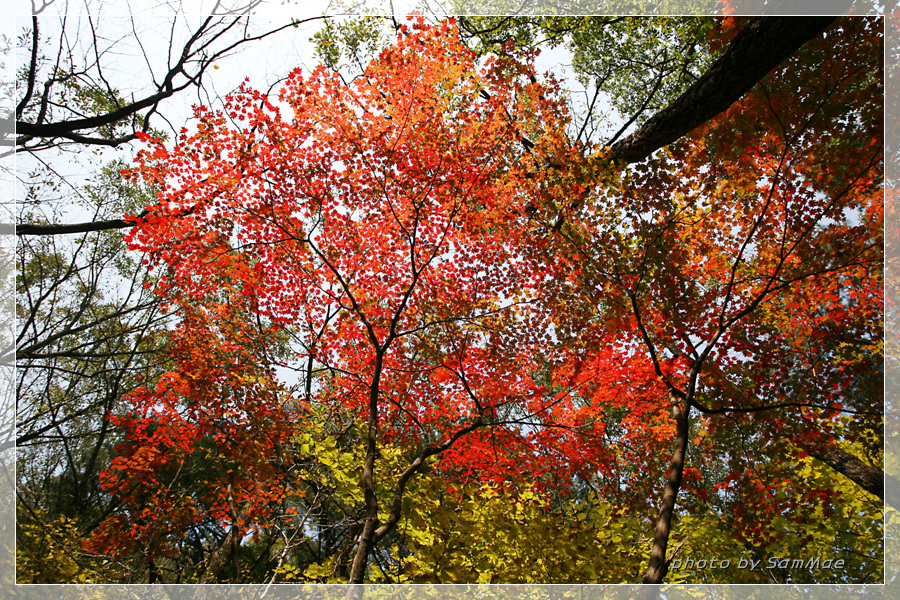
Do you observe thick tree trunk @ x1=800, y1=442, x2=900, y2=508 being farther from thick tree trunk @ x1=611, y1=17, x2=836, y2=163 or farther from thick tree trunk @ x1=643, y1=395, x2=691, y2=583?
thick tree trunk @ x1=611, y1=17, x2=836, y2=163

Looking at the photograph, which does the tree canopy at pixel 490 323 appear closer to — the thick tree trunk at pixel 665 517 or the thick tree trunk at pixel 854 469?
the thick tree trunk at pixel 854 469

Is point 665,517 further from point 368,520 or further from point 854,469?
point 854,469

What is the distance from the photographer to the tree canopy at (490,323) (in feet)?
18.3

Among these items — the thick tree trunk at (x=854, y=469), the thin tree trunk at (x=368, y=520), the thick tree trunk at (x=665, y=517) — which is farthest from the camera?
the thick tree trunk at (x=854, y=469)

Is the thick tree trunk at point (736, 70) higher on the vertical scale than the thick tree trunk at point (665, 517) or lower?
higher

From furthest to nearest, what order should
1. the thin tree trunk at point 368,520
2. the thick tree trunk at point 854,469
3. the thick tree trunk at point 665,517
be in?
1. the thick tree trunk at point 854,469
2. the thin tree trunk at point 368,520
3. the thick tree trunk at point 665,517

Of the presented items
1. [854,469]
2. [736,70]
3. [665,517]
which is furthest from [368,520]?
[854,469]

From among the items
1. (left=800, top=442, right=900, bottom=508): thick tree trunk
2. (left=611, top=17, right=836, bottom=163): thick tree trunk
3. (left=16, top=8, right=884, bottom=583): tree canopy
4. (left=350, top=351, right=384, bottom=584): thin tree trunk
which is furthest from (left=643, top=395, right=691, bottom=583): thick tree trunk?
(left=611, top=17, right=836, bottom=163): thick tree trunk

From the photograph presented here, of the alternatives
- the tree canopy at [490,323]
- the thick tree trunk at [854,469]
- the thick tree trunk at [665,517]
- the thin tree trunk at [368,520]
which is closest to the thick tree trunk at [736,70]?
the tree canopy at [490,323]

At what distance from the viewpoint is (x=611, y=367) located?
281 inches

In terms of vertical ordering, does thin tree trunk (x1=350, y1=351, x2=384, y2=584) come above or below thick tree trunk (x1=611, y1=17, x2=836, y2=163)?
below

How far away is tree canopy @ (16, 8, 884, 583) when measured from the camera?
18.3 ft

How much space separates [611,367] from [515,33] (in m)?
6.34

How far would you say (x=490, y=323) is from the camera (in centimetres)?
696
